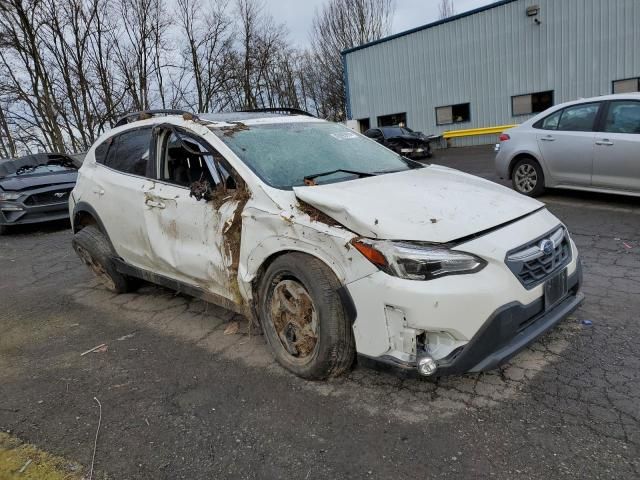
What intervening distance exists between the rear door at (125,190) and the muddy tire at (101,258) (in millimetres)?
226

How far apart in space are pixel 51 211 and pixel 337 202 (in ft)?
28.1

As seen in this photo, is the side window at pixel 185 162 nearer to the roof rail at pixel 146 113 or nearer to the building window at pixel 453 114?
the roof rail at pixel 146 113

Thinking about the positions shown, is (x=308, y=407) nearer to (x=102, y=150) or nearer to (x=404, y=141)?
(x=102, y=150)

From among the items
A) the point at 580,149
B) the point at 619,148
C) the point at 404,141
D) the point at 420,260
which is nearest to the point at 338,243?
the point at 420,260

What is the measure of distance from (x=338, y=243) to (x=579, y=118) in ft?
20.0

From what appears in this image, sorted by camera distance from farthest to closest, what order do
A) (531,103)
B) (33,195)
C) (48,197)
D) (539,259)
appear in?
1. (531,103)
2. (48,197)
3. (33,195)
4. (539,259)

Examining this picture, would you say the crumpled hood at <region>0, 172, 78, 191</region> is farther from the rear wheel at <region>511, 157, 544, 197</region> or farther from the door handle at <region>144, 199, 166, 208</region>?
the rear wheel at <region>511, 157, 544, 197</region>

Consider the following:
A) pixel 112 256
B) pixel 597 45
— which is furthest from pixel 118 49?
pixel 112 256

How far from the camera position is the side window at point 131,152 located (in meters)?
4.33

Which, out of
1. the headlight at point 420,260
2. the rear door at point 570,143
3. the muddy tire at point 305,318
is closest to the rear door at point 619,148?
the rear door at point 570,143

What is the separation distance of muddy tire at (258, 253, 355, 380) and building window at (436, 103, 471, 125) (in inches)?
833

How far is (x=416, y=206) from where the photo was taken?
2.87 metres

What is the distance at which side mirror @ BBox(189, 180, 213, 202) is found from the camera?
3.53 m

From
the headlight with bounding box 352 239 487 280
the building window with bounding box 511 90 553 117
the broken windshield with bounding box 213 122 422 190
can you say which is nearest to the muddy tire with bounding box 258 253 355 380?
the headlight with bounding box 352 239 487 280
